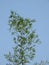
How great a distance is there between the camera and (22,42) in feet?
18.8

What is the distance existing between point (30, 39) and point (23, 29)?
31 cm

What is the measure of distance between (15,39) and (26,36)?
0.30 m

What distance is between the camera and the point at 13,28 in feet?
19.3

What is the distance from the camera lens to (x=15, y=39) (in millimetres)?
5844

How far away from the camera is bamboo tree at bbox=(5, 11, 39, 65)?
5.71 m

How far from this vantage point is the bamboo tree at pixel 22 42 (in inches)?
225

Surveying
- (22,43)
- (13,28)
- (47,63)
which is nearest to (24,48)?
(22,43)

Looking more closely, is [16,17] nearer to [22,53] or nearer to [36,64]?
[22,53]

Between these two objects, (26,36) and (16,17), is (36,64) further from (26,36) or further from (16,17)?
(16,17)

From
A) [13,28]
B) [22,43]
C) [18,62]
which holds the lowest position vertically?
[18,62]

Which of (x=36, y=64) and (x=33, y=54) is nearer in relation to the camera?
(x=33, y=54)

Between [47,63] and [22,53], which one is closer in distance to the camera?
[22,53]

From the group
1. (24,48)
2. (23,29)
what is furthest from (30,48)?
(23,29)

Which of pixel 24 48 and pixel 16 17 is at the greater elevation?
pixel 16 17
